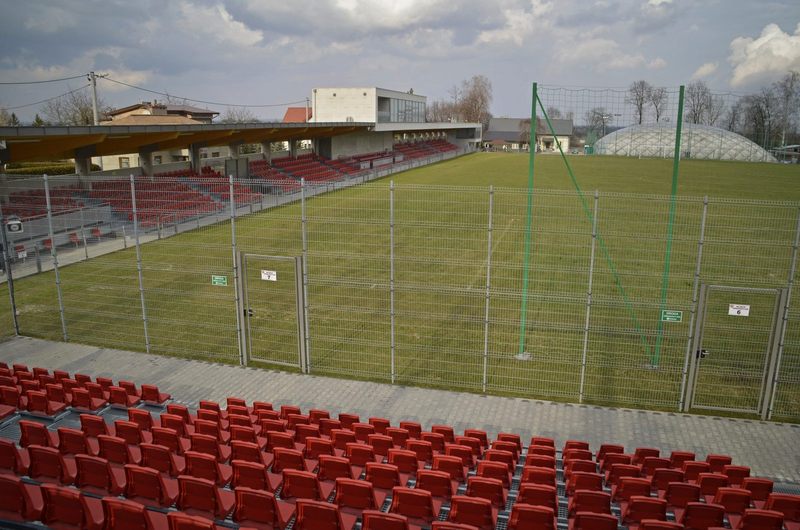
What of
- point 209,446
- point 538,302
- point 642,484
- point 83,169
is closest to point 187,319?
point 209,446

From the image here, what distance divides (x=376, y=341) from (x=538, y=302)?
6.04m

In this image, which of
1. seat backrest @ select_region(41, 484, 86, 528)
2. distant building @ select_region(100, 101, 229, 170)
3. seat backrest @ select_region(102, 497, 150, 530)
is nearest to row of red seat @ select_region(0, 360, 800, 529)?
seat backrest @ select_region(41, 484, 86, 528)

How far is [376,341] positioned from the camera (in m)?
15.4

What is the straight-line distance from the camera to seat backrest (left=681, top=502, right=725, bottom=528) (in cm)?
653

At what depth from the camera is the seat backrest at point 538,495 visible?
6902mm

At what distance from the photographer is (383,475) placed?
7516mm

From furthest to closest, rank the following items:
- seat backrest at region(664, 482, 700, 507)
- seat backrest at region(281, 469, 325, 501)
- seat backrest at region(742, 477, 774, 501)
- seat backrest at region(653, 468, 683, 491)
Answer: seat backrest at region(653, 468, 683, 491), seat backrest at region(742, 477, 774, 501), seat backrest at region(664, 482, 700, 507), seat backrest at region(281, 469, 325, 501)

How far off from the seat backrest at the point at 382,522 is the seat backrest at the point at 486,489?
1.48 metres

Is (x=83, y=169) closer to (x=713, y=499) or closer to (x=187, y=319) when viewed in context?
(x=187, y=319)

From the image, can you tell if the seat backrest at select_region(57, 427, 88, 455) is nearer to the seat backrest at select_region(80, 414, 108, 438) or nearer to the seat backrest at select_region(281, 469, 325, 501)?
the seat backrest at select_region(80, 414, 108, 438)

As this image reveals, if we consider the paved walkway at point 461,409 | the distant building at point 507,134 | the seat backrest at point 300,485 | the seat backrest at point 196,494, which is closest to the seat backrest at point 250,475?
the seat backrest at point 300,485

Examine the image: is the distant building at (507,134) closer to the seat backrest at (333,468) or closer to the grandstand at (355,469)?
the grandstand at (355,469)

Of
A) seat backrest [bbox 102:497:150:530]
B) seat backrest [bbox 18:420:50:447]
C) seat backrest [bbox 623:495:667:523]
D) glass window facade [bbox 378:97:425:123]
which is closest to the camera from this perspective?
seat backrest [bbox 102:497:150:530]

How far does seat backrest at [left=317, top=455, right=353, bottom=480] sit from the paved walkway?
12.0 feet
